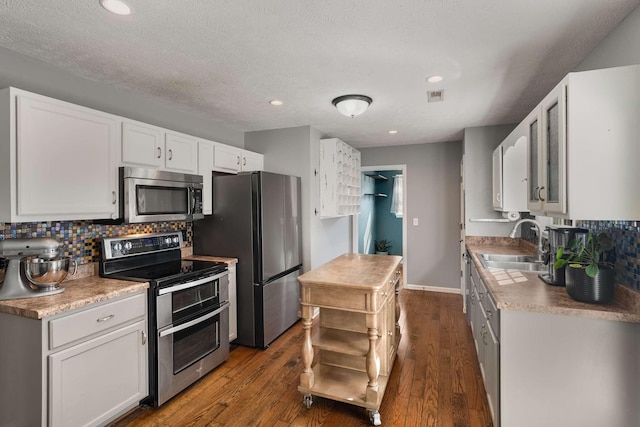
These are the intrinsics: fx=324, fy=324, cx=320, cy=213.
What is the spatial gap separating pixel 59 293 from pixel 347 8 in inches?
91.0

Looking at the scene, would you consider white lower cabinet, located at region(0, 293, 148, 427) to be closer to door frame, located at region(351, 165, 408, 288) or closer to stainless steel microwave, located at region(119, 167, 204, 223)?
stainless steel microwave, located at region(119, 167, 204, 223)

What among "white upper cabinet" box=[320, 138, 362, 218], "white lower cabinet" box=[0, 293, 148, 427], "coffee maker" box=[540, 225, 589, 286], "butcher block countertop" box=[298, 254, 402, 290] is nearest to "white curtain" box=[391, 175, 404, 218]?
"white upper cabinet" box=[320, 138, 362, 218]

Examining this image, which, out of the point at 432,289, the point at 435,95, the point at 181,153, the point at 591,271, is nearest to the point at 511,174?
the point at 435,95

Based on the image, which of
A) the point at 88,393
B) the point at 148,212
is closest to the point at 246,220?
the point at 148,212

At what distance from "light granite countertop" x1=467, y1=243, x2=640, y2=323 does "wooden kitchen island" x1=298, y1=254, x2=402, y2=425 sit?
2.30 ft

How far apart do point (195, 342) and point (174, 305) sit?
39 cm

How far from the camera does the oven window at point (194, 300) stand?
2.42 meters

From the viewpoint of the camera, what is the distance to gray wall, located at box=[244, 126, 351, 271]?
3.89 metres

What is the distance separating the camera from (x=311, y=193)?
3.89 m

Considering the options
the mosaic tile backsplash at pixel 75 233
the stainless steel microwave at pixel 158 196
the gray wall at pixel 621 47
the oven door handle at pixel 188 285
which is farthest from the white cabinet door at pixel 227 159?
the gray wall at pixel 621 47

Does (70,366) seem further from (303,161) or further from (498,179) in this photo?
(498,179)

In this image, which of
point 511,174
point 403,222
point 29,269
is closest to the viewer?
point 29,269

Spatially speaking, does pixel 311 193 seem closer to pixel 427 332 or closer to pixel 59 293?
pixel 427 332

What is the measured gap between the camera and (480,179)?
12.9 ft
